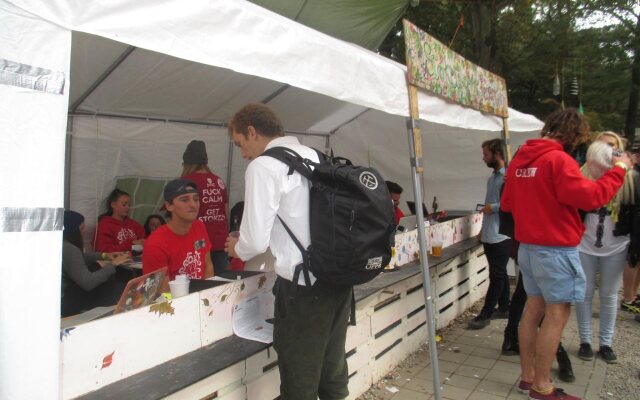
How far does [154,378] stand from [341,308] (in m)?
0.82

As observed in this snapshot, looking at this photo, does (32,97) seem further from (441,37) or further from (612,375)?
(441,37)

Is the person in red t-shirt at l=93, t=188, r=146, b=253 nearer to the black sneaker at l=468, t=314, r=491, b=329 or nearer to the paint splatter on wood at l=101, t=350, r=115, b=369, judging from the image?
the paint splatter on wood at l=101, t=350, r=115, b=369

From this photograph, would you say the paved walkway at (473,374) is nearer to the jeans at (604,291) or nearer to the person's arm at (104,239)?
the jeans at (604,291)

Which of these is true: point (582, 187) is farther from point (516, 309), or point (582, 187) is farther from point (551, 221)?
point (516, 309)

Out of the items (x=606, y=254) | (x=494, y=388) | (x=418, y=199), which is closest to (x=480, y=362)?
(x=494, y=388)

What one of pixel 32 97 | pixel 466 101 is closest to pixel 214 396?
pixel 32 97

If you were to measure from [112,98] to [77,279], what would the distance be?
2019 mm

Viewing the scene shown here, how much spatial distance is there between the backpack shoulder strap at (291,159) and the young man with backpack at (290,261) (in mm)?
21

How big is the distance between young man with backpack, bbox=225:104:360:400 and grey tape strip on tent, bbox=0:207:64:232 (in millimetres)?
722

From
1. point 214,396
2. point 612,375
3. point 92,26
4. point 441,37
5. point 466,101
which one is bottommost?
point 612,375

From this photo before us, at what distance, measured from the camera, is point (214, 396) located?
213 centimetres

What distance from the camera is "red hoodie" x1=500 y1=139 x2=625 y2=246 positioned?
2.77 metres

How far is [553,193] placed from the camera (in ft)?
9.48

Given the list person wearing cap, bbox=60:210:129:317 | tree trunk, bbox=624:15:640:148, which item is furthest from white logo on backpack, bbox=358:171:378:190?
tree trunk, bbox=624:15:640:148
